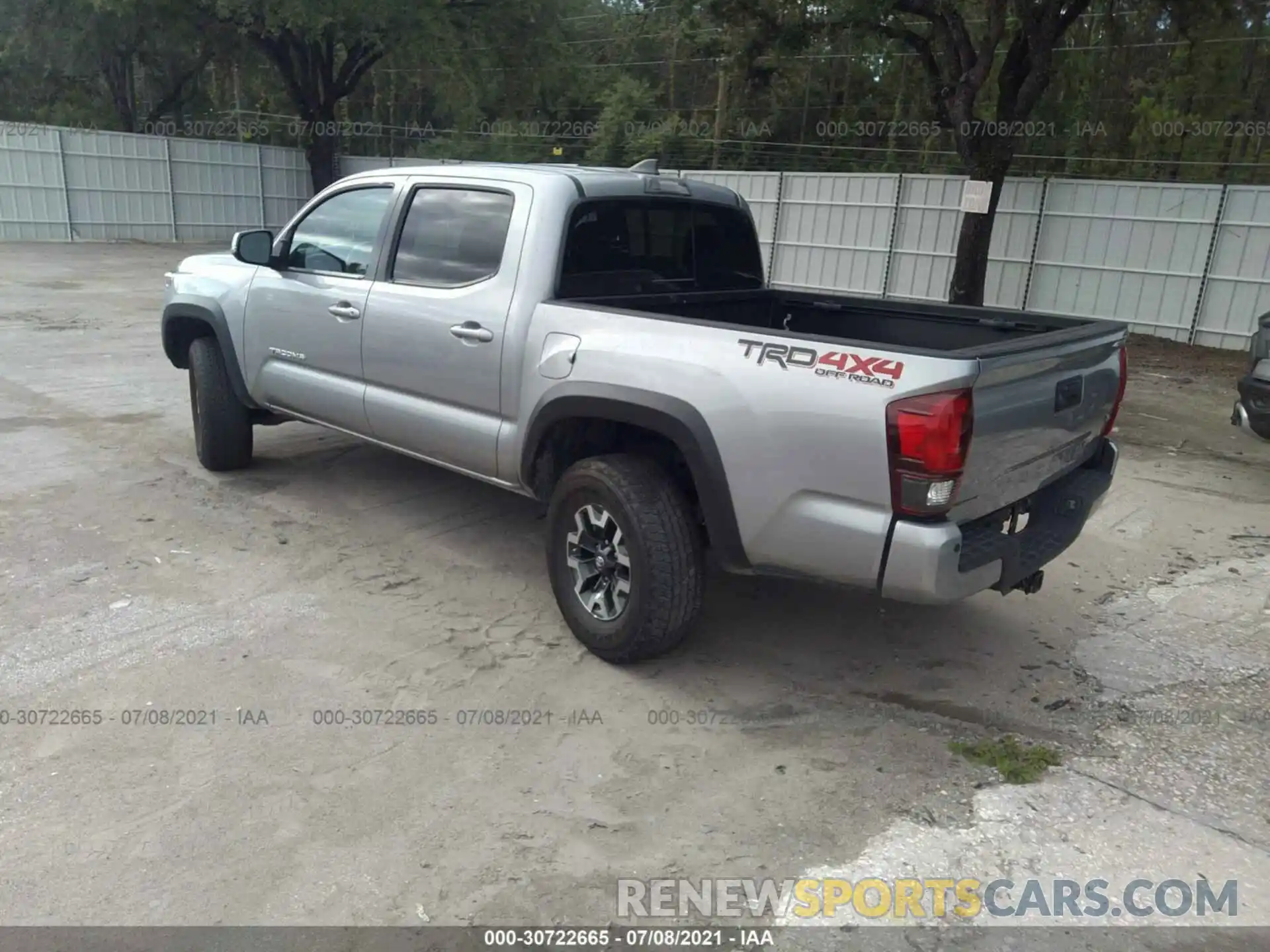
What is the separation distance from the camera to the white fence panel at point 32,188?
21.2m

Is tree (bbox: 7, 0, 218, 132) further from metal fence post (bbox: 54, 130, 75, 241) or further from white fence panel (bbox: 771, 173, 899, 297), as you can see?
white fence panel (bbox: 771, 173, 899, 297)

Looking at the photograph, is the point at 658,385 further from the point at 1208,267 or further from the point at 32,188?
the point at 32,188

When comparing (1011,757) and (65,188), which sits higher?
(65,188)

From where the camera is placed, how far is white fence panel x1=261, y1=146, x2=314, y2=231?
26016 mm

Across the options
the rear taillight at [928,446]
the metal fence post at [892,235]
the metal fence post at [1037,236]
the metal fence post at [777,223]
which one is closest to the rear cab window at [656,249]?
the rear taillight at [928,446]

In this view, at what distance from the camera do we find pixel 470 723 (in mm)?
3365

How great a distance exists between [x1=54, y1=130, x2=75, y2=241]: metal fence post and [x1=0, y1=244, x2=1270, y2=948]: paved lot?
19.7 meters

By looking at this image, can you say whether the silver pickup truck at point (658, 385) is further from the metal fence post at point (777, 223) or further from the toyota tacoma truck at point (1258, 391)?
the metal fence post at point (777, 223)

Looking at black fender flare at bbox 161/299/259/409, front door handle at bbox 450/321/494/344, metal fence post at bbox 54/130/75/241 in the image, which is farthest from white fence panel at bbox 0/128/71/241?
front door handle at bbox 450/321/494/344

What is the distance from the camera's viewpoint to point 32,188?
21.5m

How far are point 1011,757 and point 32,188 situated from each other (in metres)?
24.8

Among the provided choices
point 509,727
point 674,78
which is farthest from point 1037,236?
point 674,78

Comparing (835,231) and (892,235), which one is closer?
(892,235)

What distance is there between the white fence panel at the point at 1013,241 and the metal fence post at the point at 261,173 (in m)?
19.1
